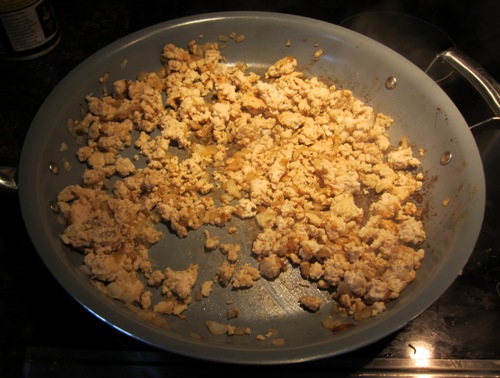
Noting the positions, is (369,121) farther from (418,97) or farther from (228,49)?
(228,49)

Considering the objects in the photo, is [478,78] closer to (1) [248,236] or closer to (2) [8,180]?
(1) [248,236]

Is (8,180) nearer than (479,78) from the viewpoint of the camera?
Yes

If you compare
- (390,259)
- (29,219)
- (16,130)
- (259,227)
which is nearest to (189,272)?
(259,227)

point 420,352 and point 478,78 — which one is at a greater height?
point 478,78

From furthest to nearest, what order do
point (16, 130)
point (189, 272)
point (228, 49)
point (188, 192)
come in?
point (228, 49), point (16, 130), point (188, 192), point (189, 272)

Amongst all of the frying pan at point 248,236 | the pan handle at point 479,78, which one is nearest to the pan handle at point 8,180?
the frying pan at point 248,236

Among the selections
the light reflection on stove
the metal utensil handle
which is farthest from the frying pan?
the light reflection on stove

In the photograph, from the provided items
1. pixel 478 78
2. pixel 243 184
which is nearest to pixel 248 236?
pixel 243 184

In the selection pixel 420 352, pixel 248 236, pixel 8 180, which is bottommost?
pixel 420 352

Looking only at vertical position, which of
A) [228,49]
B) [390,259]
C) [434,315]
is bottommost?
[434,315]
